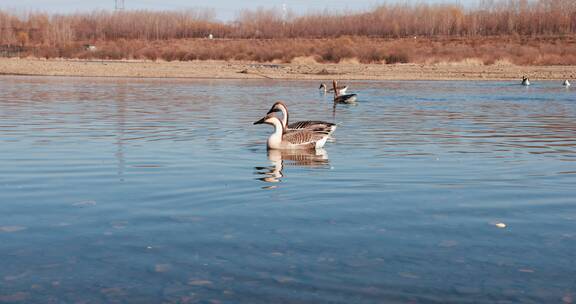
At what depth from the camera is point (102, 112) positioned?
77.5 feet

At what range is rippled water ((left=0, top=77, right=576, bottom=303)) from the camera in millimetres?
6109

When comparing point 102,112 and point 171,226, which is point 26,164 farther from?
point 102,112

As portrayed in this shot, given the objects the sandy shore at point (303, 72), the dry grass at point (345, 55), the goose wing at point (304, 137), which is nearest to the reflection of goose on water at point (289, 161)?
the goose wing at point (304, 137)

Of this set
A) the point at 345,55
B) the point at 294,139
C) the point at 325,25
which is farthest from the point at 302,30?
the point at 294,139

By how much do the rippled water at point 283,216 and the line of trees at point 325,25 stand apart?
10743 centimetres

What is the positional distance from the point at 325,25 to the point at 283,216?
140 metres

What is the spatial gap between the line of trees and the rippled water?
107 metres

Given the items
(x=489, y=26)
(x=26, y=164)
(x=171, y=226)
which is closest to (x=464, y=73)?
(x=26, y=164)

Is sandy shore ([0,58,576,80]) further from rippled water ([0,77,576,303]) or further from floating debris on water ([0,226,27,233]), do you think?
floating debris on water ([0,226,27,233])

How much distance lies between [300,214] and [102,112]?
16095mm

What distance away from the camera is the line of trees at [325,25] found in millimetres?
126188

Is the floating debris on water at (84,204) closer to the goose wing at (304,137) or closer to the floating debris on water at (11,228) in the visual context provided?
the floating debris on water at (11,228)

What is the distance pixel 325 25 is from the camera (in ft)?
480

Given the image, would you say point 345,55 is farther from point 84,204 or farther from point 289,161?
point 84,204
